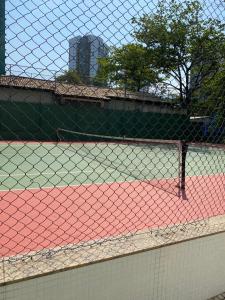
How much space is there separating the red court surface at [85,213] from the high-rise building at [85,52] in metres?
1.80

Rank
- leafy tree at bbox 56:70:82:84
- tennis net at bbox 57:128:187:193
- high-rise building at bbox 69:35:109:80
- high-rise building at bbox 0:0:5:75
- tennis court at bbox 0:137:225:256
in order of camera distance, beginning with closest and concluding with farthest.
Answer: high-rise building at bbox 0:0:5:75 → high-rise building at bbox 69:35:109:80 → leafy tree at bbox 56:70:82:84 → tennis court at bbox 0:137:225:256 → tennis net at bbox 57:128:187:193

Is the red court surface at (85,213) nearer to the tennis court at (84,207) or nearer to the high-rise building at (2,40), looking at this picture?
the tennis court at (84,207)

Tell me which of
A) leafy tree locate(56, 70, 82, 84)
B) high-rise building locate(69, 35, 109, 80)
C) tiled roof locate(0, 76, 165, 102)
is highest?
high-rise building locate(69, 35, 109, 80)

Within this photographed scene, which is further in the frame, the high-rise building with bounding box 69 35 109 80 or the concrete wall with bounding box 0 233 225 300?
the high-rise building with bounding box 69 35 109 80

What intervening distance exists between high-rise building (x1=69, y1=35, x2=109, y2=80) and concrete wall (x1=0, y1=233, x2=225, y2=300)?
1.13m

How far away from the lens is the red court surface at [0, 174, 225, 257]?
4.73 meters

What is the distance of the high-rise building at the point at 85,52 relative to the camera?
220 centimetres

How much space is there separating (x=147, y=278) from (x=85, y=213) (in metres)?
3.45

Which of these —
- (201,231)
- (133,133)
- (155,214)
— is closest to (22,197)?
(155,214)

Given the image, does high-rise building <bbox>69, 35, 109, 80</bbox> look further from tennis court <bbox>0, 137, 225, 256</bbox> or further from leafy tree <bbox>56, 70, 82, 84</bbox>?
tennis court <bbox>0, 137, 225, 256</bbox>

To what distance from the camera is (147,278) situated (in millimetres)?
2477

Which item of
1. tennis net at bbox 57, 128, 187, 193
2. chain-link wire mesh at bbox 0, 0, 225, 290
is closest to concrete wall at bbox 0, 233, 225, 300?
chain-link wire mesh at bbox 0, 0, 225, 290

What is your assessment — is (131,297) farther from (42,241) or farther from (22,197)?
(22,197)

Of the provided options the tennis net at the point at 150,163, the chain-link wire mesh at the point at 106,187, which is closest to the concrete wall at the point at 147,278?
the chain-link wire mesh at the point at 106,187
